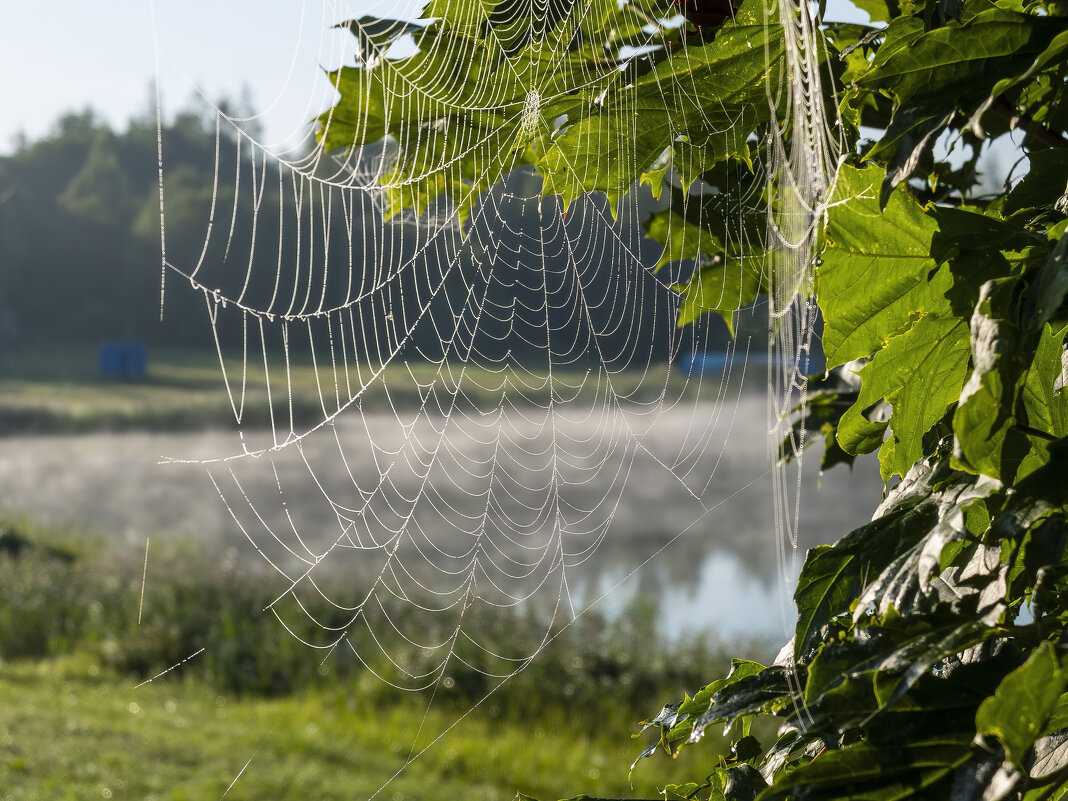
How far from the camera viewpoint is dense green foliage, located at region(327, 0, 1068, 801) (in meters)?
0.64

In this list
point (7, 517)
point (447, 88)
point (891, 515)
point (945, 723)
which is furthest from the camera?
point (7, 517)

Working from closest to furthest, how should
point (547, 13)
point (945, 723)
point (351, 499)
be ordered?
point (945, 723) < point (547, 13) < point (351, 499)

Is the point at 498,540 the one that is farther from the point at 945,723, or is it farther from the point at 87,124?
the point at 87,124

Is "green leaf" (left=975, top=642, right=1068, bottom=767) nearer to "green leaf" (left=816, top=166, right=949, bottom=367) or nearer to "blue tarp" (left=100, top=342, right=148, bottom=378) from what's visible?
"green leaf" (left=816, top=166, right=949, bottom=367)

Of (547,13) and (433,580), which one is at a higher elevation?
(547,13)

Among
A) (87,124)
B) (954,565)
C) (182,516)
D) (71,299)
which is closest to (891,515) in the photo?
(954,565)

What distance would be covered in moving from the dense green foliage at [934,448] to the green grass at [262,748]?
308cm

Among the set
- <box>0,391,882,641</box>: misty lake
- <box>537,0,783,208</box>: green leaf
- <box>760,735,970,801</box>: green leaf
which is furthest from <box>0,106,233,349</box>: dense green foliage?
<box>760,735,970,801</box>: green leaf

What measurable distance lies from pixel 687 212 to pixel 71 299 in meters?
12.5

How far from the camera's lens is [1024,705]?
59cm

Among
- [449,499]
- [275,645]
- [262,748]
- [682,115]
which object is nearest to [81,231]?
[449,499]

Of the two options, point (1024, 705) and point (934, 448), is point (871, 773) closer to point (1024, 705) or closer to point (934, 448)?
point (1024, 705)

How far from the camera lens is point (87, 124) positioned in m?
12.9

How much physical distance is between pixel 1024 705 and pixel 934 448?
432 millimetres
